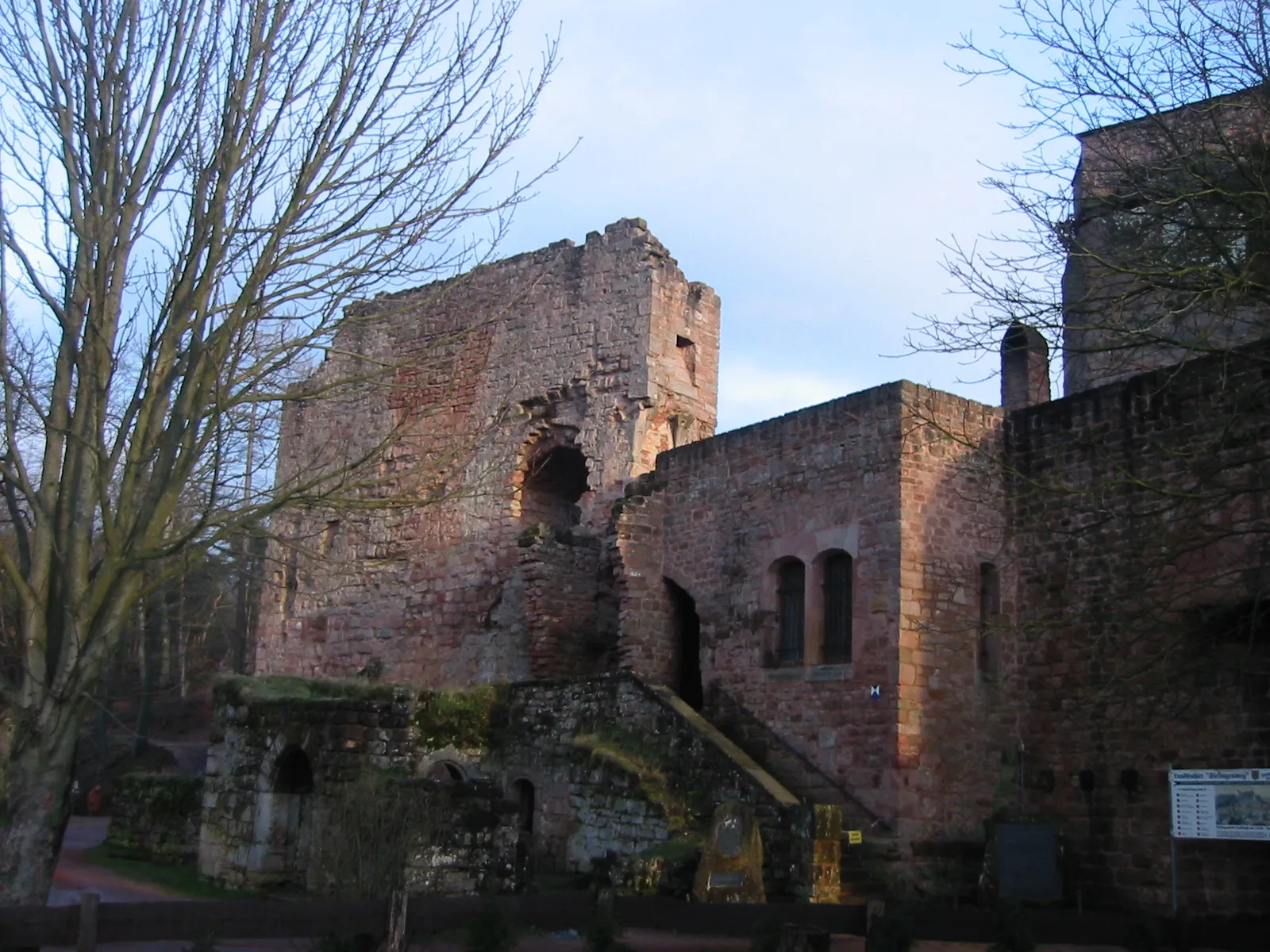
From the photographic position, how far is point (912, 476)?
565 inches

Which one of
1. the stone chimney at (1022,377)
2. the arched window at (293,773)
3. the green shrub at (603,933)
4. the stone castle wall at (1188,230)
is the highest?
the stone chimney at (1022,377)

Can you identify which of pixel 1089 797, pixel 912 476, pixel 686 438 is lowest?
pixel 1089 797

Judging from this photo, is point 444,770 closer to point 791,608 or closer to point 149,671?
point 791,608

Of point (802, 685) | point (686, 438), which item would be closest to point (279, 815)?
point (802, 685)

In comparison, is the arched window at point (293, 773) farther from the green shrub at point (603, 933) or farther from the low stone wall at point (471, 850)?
the green shrub at point (603, 933)

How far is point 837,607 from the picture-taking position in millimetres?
14961

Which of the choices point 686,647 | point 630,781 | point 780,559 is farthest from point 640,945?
point 686,647

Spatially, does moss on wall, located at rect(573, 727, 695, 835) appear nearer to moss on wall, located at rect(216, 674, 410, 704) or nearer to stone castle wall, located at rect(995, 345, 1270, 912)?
moss on wall, located at rect(216, 674, 410, 704)

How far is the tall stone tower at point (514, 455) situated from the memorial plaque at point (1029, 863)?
23.7 ft

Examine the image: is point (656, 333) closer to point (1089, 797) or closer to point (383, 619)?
point (383, 619)

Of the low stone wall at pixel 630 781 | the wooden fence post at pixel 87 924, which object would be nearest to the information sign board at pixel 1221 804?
the low stone wall at pixel 630 781

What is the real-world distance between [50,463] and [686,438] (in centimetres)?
1254

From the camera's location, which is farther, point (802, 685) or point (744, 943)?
point (802, 685)

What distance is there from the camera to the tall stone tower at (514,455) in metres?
19.4
